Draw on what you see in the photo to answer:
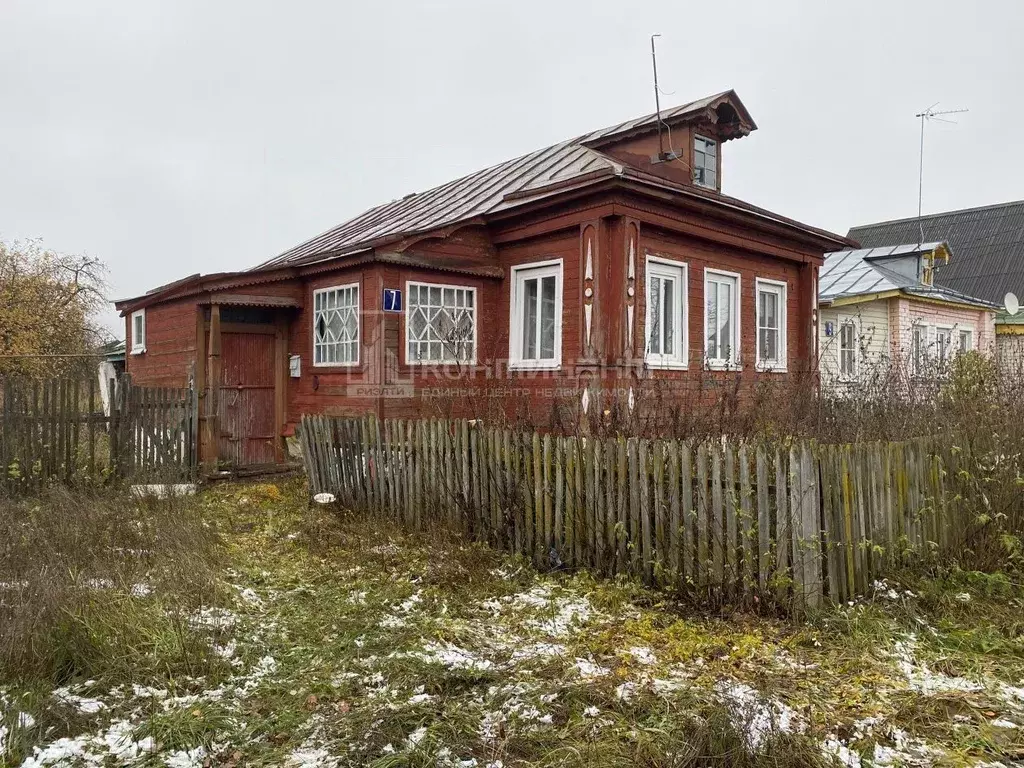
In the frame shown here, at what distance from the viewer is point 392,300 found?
31.2 feet

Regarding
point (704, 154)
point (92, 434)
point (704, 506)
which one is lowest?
point (704, 506)

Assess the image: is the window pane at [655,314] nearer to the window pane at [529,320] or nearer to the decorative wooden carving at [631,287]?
the decorative wooden carving at [631,287]

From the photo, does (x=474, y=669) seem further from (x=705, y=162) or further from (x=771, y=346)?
(x=705, y=162)

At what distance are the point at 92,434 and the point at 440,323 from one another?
4.60 meters

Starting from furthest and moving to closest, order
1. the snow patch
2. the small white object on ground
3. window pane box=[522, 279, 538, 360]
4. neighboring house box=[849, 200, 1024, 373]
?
1. neighboring house box=[849, 200, 1024, 373]
2. window pane box=[522, 279, 538, 360]
3. the small white object on ground
4. the snow patch

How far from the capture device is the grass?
3055 millimetres

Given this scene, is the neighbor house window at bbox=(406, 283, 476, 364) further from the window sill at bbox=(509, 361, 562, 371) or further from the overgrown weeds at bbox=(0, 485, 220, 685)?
the overgrown weeds at bbox=(0, 485, 220, 685)

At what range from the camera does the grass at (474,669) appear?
120 inches

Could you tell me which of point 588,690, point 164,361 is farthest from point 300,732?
point 164,361

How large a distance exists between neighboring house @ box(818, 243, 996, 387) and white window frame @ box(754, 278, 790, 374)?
3.51m

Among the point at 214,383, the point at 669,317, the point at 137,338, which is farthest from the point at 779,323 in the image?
the point at 137,338

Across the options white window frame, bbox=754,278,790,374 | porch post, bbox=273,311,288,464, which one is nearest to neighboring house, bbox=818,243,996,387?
white window frame, bbox=754,278,790,374

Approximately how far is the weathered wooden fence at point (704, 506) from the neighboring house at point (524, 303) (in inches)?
103

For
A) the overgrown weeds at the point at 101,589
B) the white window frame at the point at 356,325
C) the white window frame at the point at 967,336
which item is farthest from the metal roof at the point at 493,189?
the white window frame at the point at 967,336
